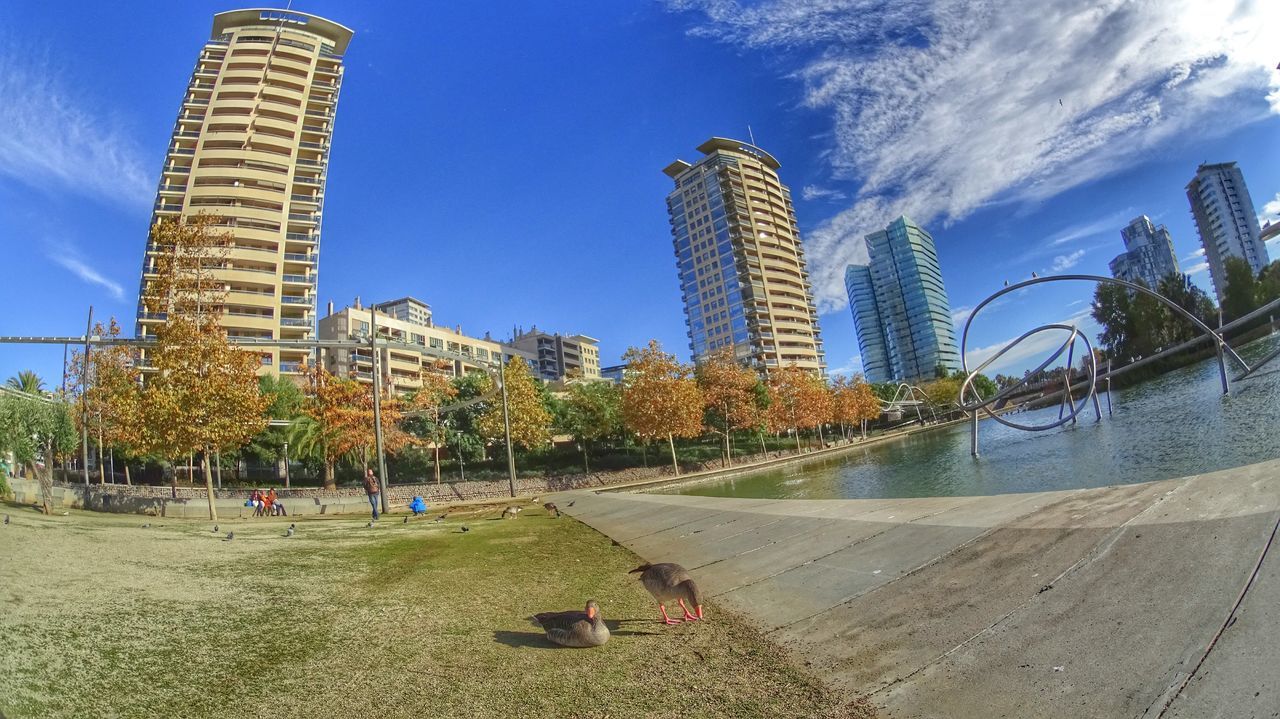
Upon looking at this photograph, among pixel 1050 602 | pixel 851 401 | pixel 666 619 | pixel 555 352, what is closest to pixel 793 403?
pixel 851 401

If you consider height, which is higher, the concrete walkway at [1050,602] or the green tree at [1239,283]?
the green tree at [1239,283]

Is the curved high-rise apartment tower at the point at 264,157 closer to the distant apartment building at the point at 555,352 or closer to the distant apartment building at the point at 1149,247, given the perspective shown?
the distant apartment building at the point at 1149,247

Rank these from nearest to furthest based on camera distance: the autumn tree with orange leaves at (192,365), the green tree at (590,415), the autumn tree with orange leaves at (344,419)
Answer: the autumn tree with orange leaves at (192,365)
the autumn tree with orange leaves at (344,419)
the green tree at (590,415)

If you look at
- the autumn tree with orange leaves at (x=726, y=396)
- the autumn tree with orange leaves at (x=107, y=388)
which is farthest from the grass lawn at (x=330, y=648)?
the autumn tree with orange leaves at (x=726, y=396)

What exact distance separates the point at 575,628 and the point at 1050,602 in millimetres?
3526

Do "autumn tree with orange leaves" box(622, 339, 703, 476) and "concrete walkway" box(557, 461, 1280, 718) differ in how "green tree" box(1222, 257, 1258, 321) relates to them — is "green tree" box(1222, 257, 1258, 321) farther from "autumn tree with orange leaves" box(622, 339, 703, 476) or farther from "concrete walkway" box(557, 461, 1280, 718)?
"autumn tree with orange leaves" box(622, 339, 703, 476)

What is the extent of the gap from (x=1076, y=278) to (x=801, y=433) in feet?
187

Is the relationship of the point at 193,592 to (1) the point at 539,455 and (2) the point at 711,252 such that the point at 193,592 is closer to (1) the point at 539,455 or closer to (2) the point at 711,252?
(1) the point at 539,455

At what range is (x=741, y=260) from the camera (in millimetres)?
125812

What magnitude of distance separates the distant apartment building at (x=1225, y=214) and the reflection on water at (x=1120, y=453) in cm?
614

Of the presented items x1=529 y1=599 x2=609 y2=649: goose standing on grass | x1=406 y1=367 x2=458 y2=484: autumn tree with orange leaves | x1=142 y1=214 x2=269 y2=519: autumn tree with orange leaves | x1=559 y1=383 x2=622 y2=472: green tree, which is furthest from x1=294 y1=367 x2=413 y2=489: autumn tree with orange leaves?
x1=529 y1=599 x2=609 y2=649: goose standing on grass

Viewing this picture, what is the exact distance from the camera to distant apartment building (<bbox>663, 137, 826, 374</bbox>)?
12200 centimetres

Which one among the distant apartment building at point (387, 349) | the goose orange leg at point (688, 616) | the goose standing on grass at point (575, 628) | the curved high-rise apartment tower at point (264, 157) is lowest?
the goose orange leg at point (688, 616)

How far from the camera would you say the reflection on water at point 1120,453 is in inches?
653
